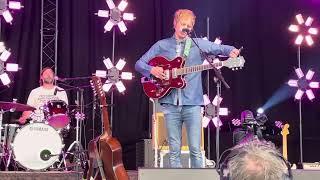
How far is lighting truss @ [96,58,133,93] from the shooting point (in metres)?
9.69

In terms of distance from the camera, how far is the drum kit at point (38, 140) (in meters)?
7.43

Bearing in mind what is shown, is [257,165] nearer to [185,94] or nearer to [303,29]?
[185,94]

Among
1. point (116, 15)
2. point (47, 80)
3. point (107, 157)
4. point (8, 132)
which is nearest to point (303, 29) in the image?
point (116, 15)

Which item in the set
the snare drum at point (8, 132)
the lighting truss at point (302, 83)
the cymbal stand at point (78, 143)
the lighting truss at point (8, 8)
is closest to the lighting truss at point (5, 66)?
the lighting truss at point (8, 8)

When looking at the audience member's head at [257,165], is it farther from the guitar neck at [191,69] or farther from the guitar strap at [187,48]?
the guitar strap at [187,48]

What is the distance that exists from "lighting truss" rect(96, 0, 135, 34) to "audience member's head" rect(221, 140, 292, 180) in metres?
8.00

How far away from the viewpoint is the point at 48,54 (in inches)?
384

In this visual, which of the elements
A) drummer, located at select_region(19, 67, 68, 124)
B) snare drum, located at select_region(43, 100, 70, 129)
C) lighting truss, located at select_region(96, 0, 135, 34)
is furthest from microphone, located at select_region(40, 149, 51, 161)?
lighting truss, located at select_region(96, 0, 135, 34)

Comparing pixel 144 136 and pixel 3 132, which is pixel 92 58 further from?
pixel 3 132

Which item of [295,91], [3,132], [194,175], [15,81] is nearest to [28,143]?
[3,132]

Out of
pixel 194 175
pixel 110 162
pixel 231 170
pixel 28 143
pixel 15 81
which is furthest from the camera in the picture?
pixel 15 81

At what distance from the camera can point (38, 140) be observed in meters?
7.63

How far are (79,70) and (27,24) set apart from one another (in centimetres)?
122

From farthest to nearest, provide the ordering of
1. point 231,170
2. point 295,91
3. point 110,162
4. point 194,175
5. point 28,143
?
point 295,91 → point 28,143 → point 110,162 → point 194,175 → point 231,170
